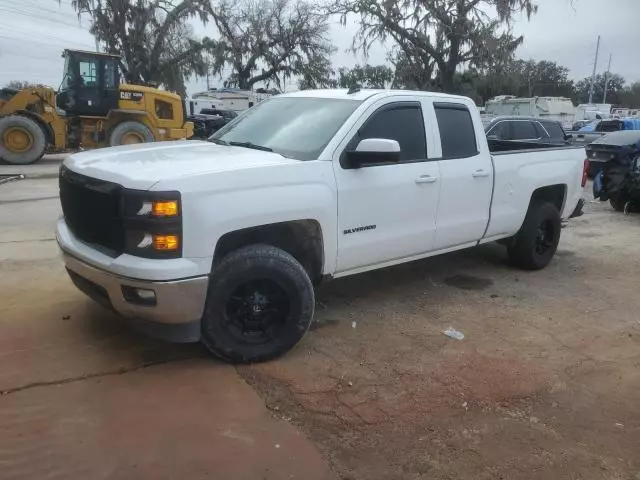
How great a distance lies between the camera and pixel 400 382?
380 centimetres

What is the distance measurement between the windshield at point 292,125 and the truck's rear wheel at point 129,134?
11963mm

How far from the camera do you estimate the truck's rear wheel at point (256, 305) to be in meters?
3.68

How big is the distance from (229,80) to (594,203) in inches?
1569

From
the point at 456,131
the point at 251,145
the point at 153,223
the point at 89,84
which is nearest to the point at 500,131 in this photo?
the point at 456,131

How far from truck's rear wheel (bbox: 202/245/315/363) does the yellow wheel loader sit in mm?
13406

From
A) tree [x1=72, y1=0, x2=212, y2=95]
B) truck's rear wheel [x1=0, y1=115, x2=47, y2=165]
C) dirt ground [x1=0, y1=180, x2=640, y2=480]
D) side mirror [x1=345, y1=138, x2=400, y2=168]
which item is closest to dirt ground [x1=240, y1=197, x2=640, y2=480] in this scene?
dirt ground [x1=0, y1=180, x2=640, y2=480]

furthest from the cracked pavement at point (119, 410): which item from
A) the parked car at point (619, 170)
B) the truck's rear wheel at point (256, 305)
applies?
the parked car at point (619, 170)

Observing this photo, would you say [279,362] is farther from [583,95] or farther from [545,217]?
[583,95]

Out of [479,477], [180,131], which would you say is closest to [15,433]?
[479,477]

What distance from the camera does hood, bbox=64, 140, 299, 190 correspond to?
3.45 metres

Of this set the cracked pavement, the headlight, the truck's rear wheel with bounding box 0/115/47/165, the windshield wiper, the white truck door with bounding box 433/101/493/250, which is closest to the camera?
the cracked pavement

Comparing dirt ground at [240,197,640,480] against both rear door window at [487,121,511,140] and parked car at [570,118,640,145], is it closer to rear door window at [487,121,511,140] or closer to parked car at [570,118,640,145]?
rear door window at [487,121,511,140]

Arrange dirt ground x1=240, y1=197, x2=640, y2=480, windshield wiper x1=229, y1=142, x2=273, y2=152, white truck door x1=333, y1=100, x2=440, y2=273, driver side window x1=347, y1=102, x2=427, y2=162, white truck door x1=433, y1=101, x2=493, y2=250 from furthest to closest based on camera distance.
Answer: white truck door x1=433, y1=101, x2=493, y2=250
driver side window x1=347, y1=102, x2=427, y2=162
windshield wiper x1=229, y1=142, x2=273, y2=152
white truck door x1=333, y1=100, x2=440, y2=273
dirt ground x1=240, y1=197, x2=640, y2=480

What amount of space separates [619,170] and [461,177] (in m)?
7.28
